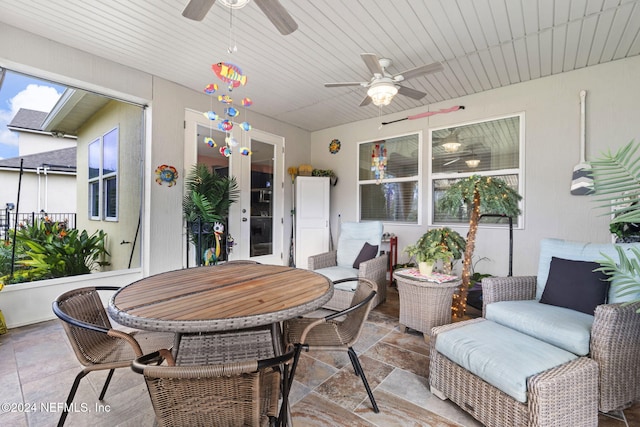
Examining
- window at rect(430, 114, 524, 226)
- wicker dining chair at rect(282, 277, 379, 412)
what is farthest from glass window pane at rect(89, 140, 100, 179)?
window at rect(430, 114, 524, 226)

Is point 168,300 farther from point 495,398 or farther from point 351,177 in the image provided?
point 351,177

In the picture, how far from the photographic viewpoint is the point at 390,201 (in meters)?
4.97

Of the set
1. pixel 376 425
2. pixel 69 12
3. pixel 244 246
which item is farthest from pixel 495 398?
pixel 69 12

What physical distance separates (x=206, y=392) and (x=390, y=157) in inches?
184

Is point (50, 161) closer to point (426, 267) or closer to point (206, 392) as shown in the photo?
point (206, 392)

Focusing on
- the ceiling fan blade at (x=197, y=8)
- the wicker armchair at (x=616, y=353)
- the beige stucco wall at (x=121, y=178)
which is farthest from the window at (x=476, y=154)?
the beige stucco wall at (x=121, y=178)

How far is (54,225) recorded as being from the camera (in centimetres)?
345

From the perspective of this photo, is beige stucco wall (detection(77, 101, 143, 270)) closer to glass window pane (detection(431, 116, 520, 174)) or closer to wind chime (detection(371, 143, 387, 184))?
wind chime (detection(371, 143, 387, 184))

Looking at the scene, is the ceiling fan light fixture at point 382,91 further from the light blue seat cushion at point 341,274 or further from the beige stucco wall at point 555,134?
the light blue seat cushion at point 341,274

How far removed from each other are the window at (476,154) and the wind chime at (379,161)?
0.82 meters

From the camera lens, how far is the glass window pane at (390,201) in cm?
471

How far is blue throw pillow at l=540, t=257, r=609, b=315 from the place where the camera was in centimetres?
181

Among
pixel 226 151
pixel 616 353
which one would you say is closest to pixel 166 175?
pixel 226 151

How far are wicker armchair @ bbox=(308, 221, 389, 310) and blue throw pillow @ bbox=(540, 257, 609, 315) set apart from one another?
1.44m
